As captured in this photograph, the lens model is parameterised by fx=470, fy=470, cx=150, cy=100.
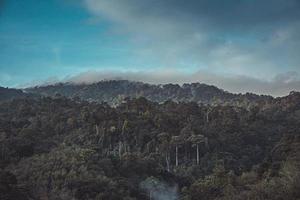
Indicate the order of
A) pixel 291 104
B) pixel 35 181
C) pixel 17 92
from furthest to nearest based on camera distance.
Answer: pixel 17 92
pixel 291 104
pixel 35 181

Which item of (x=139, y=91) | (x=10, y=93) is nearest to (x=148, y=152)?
(x=10, y=93)

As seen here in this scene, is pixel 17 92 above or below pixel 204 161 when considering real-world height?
above

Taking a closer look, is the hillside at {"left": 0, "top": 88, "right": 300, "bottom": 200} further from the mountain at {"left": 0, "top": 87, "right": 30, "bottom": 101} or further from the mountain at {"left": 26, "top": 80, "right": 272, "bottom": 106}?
the mountain at {"left": 26, "top": 80, "right": 272, "bottom": 106}

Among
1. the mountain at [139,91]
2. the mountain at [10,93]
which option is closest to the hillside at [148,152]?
the mountain at [10,93]

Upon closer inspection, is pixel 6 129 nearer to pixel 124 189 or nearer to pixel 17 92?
pixel 124 189

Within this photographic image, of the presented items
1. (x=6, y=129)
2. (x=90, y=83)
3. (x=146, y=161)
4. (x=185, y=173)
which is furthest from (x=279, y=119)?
(x=90, y=83)

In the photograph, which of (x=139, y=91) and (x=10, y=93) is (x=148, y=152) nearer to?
(x=10, y=93)

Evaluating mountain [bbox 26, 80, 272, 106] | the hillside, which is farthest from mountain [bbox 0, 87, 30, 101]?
the hillside
